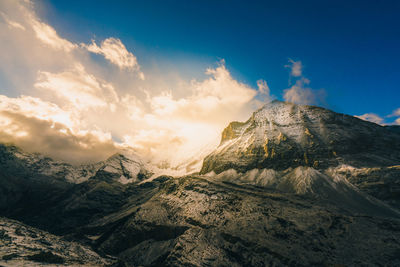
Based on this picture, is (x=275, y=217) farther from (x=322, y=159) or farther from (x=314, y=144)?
(x=314, y=144)

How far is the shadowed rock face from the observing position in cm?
13774

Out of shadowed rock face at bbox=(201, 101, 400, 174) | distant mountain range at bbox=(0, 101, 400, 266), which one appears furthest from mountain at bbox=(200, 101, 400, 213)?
distant mountain range at bbox=(0, 101, 400, 266)

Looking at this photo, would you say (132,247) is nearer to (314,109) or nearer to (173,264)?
(173,264)

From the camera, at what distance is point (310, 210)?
70250 millimetres

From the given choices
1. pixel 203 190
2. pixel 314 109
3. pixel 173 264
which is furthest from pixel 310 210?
pixel 314 109

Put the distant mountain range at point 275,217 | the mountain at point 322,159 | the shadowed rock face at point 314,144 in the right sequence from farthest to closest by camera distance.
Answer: the shadowed rock face at point 314,144 → the mountain at point 322,159 → the distant mountain range at point 275,217

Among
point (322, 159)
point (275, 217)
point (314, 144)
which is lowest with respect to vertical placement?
point (275, 217)

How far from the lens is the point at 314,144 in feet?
511

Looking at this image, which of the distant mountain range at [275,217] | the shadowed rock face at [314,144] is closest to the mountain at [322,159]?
the shadowed rock face at [314,144]

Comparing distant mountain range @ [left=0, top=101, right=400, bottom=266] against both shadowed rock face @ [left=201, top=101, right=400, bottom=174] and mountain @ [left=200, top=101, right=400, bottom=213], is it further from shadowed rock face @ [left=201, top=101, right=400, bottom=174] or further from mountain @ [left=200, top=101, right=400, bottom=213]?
shadowed rock face @ [left=201, top=101, right=400, bottom=174]

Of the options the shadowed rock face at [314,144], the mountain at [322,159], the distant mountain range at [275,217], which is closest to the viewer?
the distant mountain range at [275,217]

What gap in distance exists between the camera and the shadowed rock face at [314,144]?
13774 cm

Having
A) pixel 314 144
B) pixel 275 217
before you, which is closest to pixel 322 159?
pixel 314 144

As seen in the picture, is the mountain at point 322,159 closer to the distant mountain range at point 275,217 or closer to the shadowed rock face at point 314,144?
the shadowed rock face at point 314,144
